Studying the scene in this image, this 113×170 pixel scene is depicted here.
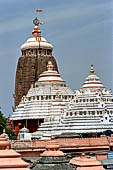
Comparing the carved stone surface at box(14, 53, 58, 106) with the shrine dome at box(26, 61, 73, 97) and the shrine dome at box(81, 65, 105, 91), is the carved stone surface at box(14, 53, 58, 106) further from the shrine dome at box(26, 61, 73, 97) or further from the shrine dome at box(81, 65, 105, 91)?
the shrine dome at box(81, 65, 105, 91)

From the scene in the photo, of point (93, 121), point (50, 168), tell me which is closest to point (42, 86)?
point (93, 121)

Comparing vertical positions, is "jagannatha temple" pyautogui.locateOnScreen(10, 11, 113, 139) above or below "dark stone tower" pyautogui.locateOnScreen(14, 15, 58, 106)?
below

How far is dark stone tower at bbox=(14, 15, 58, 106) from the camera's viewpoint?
81.6 meters

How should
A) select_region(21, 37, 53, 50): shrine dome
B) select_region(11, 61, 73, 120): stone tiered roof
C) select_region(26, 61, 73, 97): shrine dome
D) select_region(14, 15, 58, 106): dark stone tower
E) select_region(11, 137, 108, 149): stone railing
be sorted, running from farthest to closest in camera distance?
select_region(14, 15, 58, 106): dark stone tower
select_region(21, 37, 53, 50): shrine dome
select_region(26, 61, 73, 97): shrine dome
select_region(11, 61, 73, 120): stone tiered roof
select_region(11, 137, 108, 149): stone railing

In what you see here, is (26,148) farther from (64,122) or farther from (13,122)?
(13,122)

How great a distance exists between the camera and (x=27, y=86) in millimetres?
82000

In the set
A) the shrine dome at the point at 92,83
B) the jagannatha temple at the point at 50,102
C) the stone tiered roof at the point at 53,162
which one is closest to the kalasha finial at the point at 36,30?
the jagannatha temple at the point at 50,102

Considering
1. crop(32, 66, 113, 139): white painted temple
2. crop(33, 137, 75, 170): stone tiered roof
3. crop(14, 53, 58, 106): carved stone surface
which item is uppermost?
crop(14, 53, 58, 106): carved stone surface

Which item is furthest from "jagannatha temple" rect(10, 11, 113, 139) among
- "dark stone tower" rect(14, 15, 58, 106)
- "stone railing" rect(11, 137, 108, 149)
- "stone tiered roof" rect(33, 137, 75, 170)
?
"stone tiered roof" rect(33, 137, 75, 170)

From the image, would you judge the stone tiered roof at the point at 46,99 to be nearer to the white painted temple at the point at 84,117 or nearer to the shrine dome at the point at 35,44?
the white painted temple at the point at 84,117

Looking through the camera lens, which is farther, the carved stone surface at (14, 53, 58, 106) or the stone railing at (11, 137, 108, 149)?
the carved stone surface at (14, 53, 58, 106)

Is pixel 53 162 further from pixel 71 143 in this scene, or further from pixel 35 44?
pixel 35 44

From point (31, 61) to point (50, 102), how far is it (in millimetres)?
14776

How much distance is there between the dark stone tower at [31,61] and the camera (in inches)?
3211
